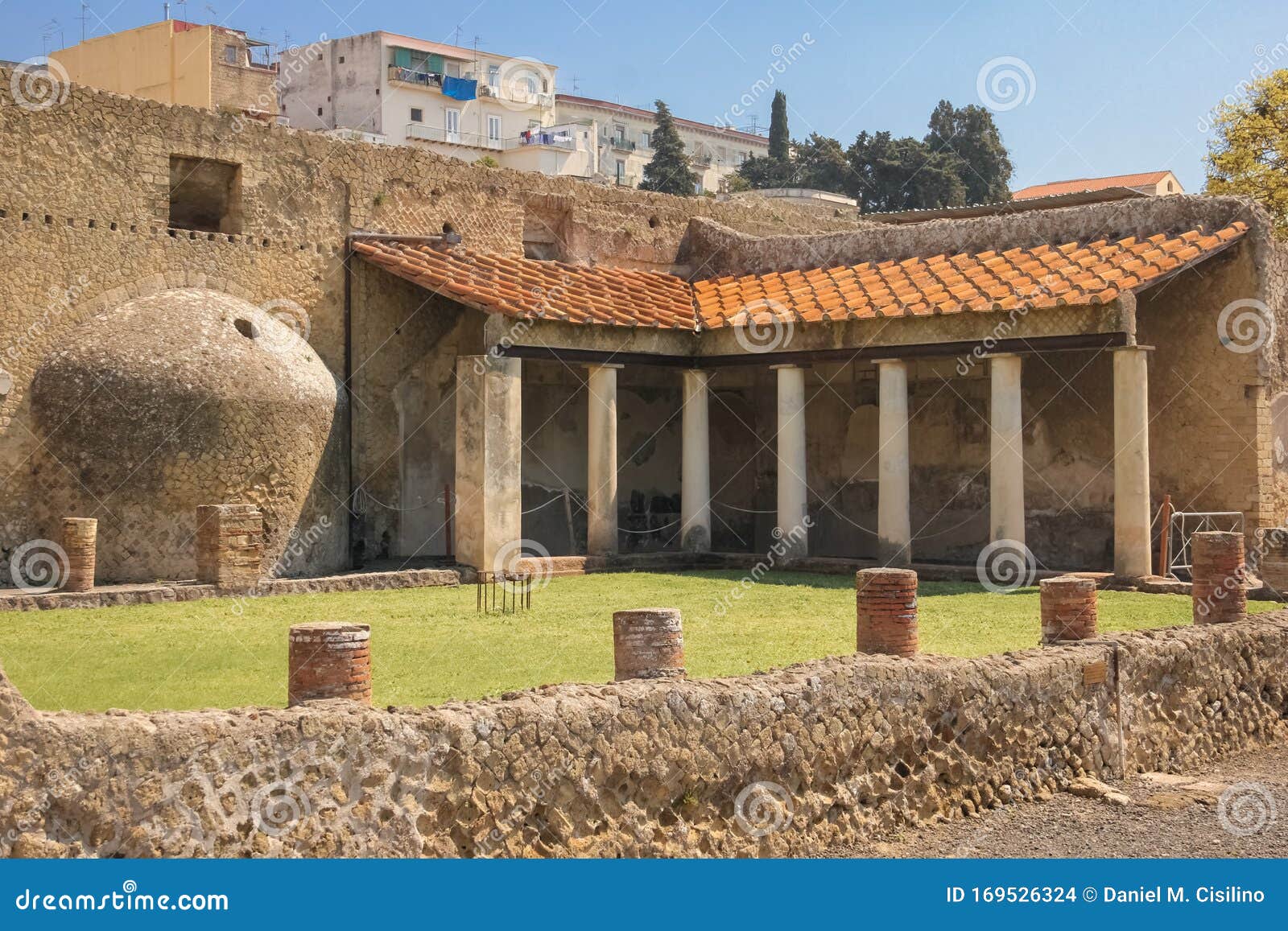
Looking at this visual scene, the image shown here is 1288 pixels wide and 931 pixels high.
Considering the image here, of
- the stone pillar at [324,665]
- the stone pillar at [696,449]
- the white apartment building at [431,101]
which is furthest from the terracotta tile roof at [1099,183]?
the stone pillar at [324,665]

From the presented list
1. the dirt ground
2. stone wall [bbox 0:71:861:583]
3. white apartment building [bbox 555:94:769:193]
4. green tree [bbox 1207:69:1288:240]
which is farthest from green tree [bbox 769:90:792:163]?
the dirt ground

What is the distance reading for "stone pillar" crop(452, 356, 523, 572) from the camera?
16312 mm

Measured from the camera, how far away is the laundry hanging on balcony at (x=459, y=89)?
53.3 meters

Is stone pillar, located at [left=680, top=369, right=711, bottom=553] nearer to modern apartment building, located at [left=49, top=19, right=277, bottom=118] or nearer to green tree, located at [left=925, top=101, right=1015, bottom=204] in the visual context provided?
modern apartment building, located at [left=49, top=19, right=277, bottom=118]

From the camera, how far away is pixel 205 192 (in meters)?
17.0

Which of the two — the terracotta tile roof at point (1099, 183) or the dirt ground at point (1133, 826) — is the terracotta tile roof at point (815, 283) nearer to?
the dirt ground at point (1133, 826)

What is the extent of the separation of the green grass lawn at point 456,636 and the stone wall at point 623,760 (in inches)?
33.7

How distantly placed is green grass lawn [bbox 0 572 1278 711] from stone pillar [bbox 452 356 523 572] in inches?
41.1

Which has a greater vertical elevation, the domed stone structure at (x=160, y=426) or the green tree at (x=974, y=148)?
the green tree at (x=974, y=148)

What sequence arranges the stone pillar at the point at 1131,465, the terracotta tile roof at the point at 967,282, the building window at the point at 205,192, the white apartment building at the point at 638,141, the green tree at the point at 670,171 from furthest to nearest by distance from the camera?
the white apartment building at the point at 638,141
the green tree at the point at 670,171
the building window at the point at 205,192
the terracotta tile roof at the point at 967,282
the stone pillar at the point at 1131,465

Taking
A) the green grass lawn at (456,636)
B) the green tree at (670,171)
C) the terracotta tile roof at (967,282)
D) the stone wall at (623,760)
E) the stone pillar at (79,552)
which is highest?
the green tree at (670,171)

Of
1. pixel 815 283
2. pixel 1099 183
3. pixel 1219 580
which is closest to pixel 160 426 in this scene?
pixel 815 283

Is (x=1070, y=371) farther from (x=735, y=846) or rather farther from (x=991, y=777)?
(x=735, y=846)

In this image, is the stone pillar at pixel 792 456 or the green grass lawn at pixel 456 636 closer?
the green grass lawn at pixel 456 636
